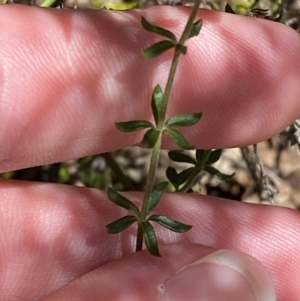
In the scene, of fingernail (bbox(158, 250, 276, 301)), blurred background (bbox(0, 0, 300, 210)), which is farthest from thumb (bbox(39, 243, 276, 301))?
blurred background (bbox(0, 0, 300, 210))

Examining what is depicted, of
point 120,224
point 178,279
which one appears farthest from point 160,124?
point 178,279

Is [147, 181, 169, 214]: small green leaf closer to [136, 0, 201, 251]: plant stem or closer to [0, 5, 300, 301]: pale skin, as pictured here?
[136, 0, 201, 251]: plant stem

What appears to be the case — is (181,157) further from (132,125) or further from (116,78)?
(132,125)

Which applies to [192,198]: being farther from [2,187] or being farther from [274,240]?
[2,187]

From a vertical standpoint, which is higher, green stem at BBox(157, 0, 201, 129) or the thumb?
green stem at BBox(157, 0, 201, 129)

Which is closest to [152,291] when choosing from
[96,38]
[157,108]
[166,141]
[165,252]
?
[165,252]
